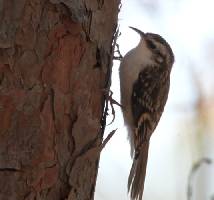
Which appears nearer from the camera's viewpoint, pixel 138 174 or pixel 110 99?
pixel 110 99

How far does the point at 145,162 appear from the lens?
259 cm

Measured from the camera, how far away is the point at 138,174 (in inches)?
99.3

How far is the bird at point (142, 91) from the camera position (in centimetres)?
248

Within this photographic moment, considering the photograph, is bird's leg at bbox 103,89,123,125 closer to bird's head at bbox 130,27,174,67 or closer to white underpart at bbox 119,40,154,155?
white underpart at bbox 119,40,154,155

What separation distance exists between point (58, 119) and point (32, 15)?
30 centimetres

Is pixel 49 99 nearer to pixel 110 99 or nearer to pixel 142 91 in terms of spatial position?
pixel 110 99

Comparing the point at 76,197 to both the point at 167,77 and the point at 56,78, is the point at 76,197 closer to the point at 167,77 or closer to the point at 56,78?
the point at 56,78

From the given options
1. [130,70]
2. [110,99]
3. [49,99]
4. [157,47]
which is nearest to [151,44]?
[157,47]

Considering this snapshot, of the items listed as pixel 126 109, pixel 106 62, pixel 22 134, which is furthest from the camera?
pixel 126 109

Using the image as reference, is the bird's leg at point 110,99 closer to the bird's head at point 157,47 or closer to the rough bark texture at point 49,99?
the rough bark texture at point 49,99

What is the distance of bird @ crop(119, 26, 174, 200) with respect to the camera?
2.48m

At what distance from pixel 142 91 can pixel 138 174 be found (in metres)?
0.42

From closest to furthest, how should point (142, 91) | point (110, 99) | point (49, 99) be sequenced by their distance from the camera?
point (49, 99) → point (110, 99) → point (142, 91)

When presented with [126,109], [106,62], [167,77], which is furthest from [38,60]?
[167,77]
